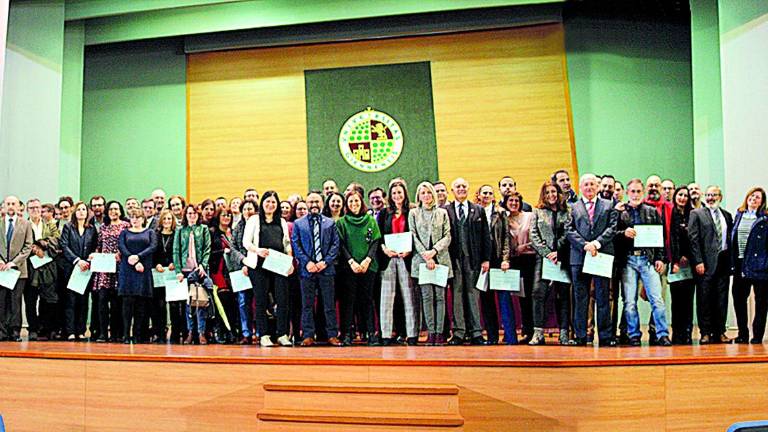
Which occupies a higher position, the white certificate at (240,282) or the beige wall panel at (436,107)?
the beige wall panel at (436,107)

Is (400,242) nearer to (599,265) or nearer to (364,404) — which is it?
(599,265)

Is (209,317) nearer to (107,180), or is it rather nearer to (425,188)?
(425,188)

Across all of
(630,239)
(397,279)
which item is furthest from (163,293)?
(630,239)

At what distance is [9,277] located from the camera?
7965 millimetres

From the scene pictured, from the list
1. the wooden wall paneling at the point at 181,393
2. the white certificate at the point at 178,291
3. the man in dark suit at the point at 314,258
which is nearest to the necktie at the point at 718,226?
the man in dark suit at the point at 314,258

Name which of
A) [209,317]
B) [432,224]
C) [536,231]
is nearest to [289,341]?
[209,317]

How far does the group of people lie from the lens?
271 inches

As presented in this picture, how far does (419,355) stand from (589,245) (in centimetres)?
170

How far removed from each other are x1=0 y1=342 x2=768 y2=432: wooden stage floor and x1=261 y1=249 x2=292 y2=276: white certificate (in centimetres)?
73

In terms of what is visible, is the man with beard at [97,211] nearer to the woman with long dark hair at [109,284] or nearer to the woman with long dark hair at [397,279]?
the woman with long dark hair at [109,284]

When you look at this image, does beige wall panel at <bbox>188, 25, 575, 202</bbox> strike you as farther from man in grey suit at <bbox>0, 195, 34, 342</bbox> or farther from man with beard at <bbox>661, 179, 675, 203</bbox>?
man in grey suit at <bbox>0, 195, 34, 342</bbox>

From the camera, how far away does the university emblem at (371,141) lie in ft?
38.7

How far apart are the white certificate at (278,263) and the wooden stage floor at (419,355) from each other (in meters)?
0.67

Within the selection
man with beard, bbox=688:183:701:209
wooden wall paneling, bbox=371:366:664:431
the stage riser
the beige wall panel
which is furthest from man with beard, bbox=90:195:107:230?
man with beard, bbox=688:183:701:209
